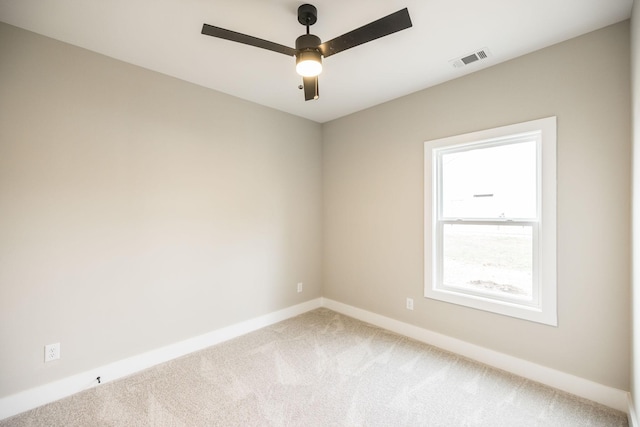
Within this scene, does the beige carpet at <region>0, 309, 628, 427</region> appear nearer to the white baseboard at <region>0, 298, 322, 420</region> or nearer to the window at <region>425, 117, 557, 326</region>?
the white baseboard at <region>0, 298, 322, 420</region>

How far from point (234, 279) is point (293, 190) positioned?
1313 millimetres

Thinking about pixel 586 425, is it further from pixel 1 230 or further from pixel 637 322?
pixel 1 230

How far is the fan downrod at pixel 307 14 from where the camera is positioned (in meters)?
1.75

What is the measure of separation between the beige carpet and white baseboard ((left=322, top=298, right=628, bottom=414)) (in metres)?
0.06

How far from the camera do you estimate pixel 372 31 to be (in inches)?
61.0

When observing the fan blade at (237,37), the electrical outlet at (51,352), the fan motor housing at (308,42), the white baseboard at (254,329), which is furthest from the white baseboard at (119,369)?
the fan motor housing at (308,42)

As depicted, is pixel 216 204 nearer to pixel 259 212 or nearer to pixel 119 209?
pixel 259 212

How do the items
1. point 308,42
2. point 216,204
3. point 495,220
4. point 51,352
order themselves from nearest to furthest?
point 308,42, point 51,352, point 495,220, point 216,204

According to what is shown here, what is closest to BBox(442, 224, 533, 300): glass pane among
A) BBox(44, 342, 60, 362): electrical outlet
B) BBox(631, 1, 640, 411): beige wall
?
BBox(631, 1, 640, 411): beige wall

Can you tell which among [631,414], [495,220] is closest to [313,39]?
[495,220]

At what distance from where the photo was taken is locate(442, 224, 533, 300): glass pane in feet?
7.95

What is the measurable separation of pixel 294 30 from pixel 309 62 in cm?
49

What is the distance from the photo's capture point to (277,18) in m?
1.88

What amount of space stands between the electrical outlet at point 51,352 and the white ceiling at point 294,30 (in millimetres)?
2240
